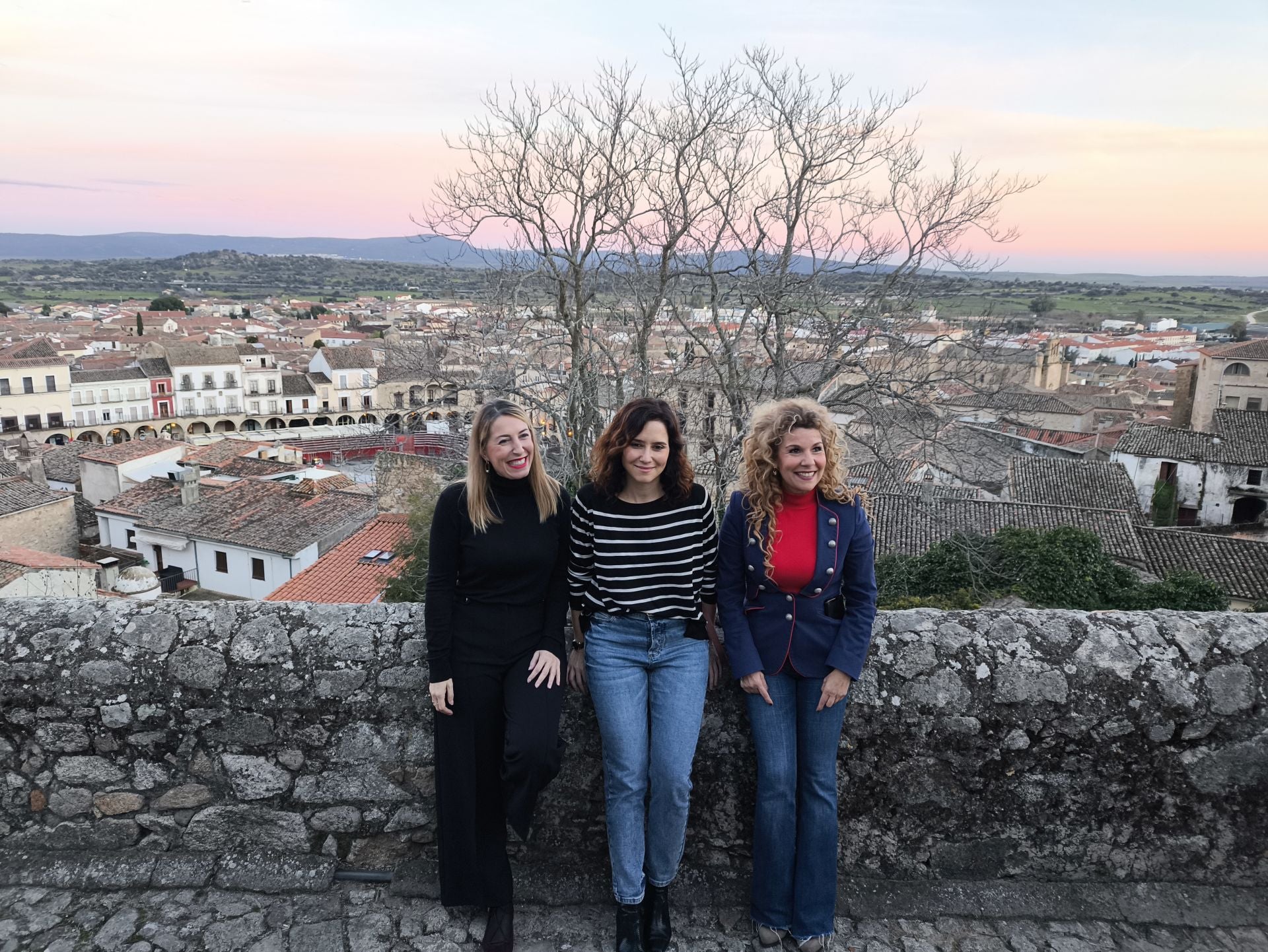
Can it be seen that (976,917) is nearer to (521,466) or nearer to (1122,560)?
(521,466)

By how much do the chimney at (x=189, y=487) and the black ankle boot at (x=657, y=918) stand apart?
28.8 m

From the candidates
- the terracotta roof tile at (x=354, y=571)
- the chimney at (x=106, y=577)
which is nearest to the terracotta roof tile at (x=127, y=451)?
the chimney at (x=106, y=577)

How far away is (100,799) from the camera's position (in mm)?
3107

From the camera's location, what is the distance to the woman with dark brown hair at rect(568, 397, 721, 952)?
2.82 meters

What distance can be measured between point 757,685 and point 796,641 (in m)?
0.20

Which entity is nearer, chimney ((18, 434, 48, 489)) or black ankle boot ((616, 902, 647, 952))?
black ankle boot ((616, 902, 647, 952))

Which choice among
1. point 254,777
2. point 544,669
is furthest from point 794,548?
point 254,777

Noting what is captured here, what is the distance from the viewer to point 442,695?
2.84m

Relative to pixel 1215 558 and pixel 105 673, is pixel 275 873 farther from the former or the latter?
pixel 1215 558

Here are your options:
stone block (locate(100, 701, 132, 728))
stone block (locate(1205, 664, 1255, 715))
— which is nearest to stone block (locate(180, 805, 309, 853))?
stone block (locate(100, 701, 132, 728))

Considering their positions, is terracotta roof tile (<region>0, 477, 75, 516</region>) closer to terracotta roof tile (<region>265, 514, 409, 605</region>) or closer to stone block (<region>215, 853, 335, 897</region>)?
terracotta roof tile (<region>265, 514, 409, 605</region>)

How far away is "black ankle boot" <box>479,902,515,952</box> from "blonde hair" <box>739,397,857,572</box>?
144 centimetres

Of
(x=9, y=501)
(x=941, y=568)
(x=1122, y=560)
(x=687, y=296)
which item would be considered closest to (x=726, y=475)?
(x=687, y=296)

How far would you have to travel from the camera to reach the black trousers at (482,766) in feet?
9.40
